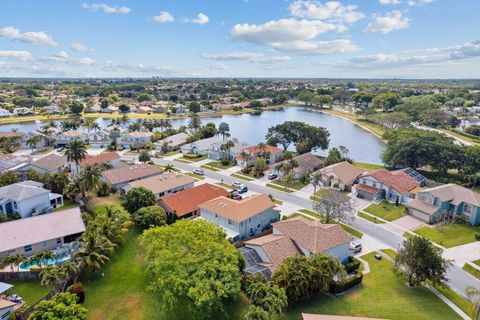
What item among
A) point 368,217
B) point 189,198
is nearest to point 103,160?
point 189,198

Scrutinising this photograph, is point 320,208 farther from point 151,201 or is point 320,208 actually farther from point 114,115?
point 114,115

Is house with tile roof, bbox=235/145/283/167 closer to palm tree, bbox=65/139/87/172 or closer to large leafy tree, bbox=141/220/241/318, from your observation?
palm tree, bbox=65/139/87/172

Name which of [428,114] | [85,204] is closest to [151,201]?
[85,204]

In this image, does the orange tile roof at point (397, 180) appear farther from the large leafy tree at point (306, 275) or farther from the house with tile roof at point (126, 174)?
the house with tile roof at point (126, 174)

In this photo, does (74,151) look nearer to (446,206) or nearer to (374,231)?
(374,231)

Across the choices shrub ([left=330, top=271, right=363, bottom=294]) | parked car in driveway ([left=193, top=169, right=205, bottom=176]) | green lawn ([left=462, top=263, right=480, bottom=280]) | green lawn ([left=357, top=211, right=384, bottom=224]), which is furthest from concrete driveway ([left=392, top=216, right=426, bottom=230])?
Result: parked car in driveway ([left=193, top=169, right=205, bottom=176])

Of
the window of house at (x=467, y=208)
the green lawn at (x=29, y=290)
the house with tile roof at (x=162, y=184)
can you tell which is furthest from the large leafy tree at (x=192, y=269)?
the window of house at (x=467, y=208)
